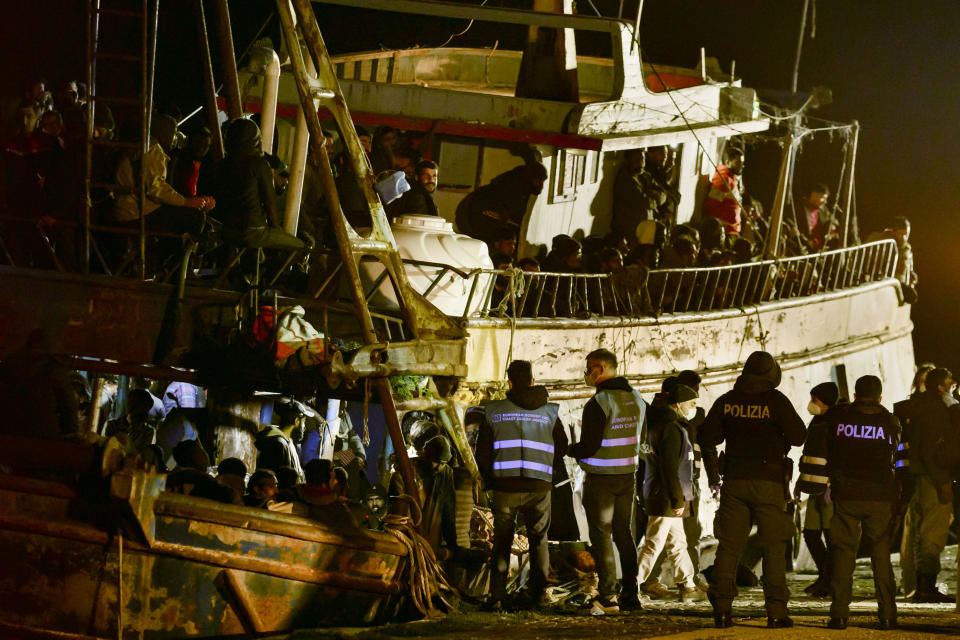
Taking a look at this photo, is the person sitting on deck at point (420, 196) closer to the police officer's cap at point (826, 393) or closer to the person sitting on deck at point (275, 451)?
the person sitting on deck at point (275, 451)

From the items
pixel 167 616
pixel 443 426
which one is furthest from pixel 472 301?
pixel 167 616

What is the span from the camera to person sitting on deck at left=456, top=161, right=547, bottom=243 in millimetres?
14492

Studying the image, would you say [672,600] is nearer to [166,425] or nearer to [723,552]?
[723,552]

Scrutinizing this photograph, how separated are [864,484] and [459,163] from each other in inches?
285

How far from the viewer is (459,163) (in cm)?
1494

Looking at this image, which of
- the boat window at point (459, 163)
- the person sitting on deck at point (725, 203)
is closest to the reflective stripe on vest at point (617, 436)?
the boat window at point (459, 163)

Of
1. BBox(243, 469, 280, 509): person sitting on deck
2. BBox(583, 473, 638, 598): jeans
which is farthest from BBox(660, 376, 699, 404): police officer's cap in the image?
BBox(243, 469, 280, 509): person sitting on deck

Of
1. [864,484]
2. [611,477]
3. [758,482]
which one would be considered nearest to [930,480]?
[864,484]

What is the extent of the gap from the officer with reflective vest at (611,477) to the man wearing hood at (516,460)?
0.96ft

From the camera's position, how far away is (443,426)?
10.5m

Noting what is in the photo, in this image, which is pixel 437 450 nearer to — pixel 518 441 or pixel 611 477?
pixel 518 441

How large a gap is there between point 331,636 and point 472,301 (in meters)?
4.56

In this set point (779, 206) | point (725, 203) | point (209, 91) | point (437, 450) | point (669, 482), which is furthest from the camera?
point (725, 203)

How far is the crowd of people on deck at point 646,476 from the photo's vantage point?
8.60 m
